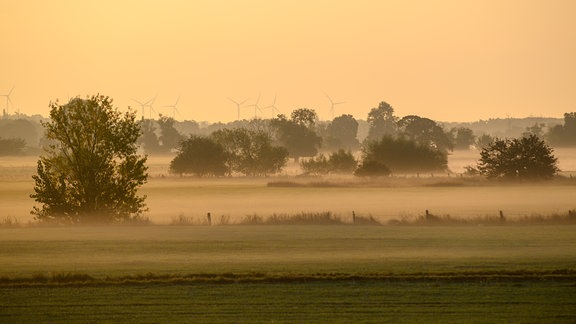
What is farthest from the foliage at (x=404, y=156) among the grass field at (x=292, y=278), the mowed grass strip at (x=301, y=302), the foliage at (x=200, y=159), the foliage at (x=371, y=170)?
the mowed grass strip at (x=301, y=302)

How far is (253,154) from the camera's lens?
502ft

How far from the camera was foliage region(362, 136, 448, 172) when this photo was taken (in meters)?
148

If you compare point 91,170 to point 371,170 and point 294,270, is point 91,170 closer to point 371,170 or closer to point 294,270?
point 294,270

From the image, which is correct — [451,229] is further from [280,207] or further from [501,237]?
[280,207]

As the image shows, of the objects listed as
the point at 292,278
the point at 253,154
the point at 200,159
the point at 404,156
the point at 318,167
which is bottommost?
the point at 292,278

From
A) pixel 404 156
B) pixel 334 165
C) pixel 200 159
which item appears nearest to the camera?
pixel 200 159

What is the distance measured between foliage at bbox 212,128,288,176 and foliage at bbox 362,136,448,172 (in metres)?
12.1

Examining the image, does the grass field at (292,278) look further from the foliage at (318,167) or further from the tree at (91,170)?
the foliage at (318,167)

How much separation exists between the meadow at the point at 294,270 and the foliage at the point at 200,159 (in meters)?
68.4

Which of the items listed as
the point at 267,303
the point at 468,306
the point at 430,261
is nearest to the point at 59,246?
the point at 430,261

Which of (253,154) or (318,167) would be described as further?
(253,154)

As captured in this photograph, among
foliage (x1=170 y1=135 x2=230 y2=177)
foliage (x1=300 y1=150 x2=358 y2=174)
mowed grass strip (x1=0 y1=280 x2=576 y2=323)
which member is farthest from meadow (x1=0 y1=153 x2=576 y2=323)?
foliage (x1=300 y1=150 x2=358 y2=174)

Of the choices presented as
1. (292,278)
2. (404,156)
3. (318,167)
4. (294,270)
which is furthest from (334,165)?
(292,278)

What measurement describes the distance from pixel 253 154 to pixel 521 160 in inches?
1948
